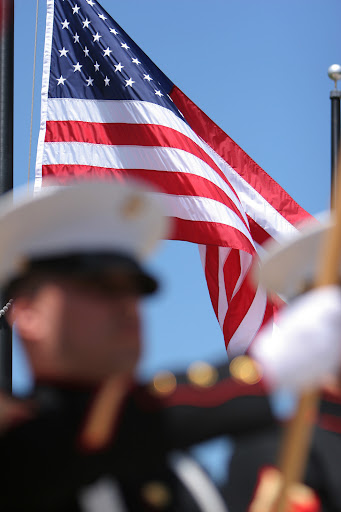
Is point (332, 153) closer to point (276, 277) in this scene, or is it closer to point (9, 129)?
point (9, 129)

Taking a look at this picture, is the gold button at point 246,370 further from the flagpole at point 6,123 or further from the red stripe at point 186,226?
the red stripe at point 186,226

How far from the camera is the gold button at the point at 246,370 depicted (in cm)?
208

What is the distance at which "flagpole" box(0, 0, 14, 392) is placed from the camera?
6.24 meters

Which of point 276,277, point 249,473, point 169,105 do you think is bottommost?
point 249,473

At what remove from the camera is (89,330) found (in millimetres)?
1889

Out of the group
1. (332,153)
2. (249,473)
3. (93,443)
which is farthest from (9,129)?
(93,443)

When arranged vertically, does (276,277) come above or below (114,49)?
below

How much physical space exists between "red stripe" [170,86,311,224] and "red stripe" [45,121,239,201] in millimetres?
583

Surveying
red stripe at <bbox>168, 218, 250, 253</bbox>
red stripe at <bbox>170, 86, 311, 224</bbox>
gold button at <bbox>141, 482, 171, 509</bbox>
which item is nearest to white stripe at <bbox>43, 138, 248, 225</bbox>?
red stripe at <bbox>168, 218, 250, 253</bbox>

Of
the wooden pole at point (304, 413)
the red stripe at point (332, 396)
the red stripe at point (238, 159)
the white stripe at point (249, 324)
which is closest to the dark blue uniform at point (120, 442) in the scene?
the wooden pole at point (304, 413)

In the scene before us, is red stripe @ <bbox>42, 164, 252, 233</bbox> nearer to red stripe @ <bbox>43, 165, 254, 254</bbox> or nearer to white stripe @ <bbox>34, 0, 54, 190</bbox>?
red stripe @ <bbox>43, 165, 254, 254</bbox>

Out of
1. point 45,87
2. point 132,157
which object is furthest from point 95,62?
point 132,157

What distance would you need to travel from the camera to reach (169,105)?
25.7 ft

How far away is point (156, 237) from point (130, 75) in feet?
19.1
